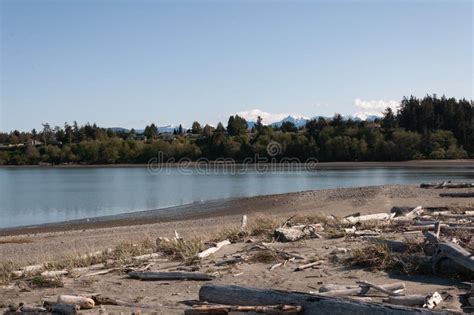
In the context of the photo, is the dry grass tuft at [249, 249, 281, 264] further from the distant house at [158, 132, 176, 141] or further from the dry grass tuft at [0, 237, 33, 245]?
Answer: the distant house at [158, 132, 176, 141]

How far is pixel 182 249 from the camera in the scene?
38.9 ft

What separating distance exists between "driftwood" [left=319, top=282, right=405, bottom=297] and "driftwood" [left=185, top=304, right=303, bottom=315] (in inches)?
33.4

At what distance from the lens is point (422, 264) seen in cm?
963

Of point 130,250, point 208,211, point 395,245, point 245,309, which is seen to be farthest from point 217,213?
point 245,309

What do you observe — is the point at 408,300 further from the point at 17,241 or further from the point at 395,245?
the point at 17,241

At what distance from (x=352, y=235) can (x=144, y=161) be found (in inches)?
5088

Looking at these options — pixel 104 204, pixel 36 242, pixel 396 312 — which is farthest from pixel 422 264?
pixel 104 204

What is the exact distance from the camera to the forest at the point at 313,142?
107562mm

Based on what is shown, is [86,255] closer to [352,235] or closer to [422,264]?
[352,235]

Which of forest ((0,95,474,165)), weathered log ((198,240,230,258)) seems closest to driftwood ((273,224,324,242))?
weathered log ((198,240,230,258))

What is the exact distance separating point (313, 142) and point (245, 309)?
368ft

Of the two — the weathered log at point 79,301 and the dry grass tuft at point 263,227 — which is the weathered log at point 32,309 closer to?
the weathered log at point 79,301

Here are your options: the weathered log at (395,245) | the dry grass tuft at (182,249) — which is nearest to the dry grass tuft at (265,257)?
the dry grass tuft at (182,249)

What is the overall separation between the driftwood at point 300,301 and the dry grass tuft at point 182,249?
2840mm
